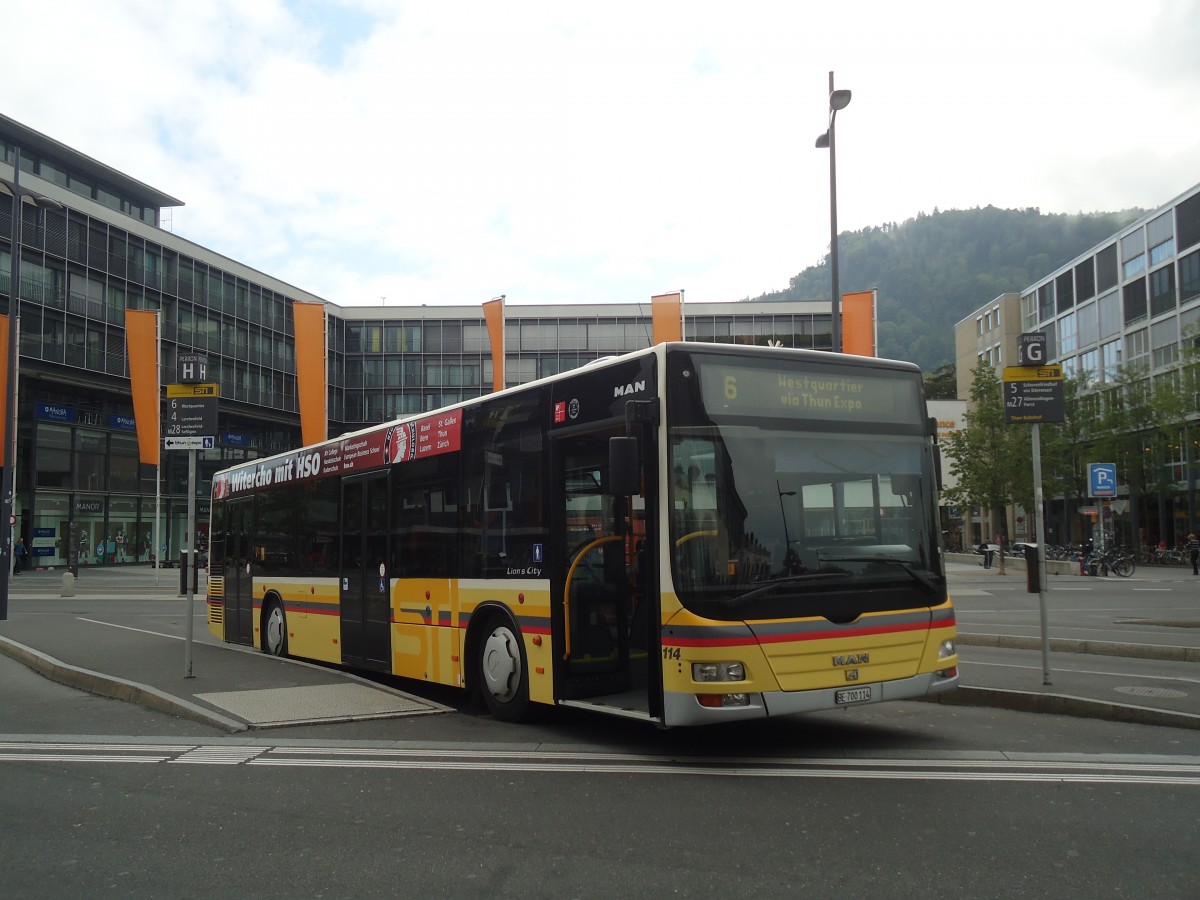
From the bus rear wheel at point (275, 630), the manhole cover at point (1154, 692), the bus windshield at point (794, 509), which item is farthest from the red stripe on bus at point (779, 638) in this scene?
the bus rear wheel at point (275, 630)

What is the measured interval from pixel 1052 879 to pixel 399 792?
12.9 ft

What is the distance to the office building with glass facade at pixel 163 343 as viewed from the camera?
4759cm

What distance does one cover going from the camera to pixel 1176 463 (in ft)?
201

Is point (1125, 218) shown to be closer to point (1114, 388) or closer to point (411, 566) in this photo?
point (1114, 388)

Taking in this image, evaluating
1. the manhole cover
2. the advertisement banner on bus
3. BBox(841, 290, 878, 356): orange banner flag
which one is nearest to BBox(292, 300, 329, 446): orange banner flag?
BBox(841, 290, 878, 356): orange banner flag

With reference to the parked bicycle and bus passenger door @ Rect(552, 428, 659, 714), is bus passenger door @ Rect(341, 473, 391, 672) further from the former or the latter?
the parked bicycle

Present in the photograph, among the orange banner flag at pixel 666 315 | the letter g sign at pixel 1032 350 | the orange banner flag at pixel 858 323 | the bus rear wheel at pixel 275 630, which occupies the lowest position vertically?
the bus rear wheel at pixel 275 630

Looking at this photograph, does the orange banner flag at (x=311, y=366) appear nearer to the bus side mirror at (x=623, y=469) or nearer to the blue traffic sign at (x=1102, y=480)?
the bus side mirror at (x=623, y=469)

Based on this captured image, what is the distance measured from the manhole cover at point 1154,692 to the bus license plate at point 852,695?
173 inches

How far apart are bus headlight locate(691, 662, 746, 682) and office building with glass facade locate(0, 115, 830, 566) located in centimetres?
3473

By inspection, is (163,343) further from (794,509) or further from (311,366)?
(794,509)

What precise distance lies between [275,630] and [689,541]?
958 centimetres

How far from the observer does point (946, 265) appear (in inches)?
6826

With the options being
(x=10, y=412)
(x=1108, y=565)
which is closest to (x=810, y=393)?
(x=10, y=412)
